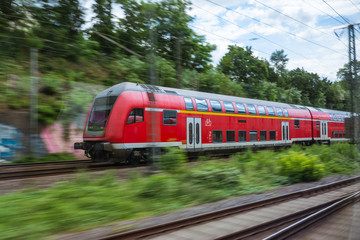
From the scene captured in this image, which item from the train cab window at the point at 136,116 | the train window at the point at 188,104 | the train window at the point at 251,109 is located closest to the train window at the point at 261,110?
the train window at the point at 251,109

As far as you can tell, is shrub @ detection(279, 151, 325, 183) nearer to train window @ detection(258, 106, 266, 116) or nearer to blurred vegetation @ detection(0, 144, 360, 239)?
blurred vegetation @ detection(0, 144, 360, 239)

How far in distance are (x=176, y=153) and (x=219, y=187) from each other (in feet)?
5.39

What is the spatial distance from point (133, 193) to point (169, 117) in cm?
684

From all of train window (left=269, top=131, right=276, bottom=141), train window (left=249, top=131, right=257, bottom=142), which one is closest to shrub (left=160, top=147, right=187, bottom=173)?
train window (left=249, top=131, right=257, bottom=142)

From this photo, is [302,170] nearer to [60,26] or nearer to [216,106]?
[216,106]

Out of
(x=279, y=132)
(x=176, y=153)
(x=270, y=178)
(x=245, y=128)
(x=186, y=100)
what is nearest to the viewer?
(x=176, y=153)

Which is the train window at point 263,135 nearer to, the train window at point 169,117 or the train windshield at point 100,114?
the train window at point 169,117

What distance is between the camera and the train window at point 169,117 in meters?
13.3

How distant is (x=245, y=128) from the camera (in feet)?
57.5

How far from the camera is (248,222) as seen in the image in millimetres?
5766

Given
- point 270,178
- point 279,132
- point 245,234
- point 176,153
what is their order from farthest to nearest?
point 279,132 < point 270,178 < point 176,153 < point 245,234

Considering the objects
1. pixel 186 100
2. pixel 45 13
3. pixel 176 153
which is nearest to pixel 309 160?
pixel 176 153

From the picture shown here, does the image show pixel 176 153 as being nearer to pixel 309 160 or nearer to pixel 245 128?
pixel 309 160

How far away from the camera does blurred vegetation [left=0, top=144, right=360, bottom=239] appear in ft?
16.4
